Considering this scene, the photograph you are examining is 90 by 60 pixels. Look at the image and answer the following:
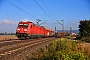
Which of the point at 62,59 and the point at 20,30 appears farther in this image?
the point at 20,30

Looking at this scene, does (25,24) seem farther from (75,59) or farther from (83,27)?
(75,59)

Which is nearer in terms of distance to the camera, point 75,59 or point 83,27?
point 75,59

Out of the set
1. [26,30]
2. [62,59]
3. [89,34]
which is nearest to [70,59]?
[62,59]

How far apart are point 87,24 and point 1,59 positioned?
38.2 meters

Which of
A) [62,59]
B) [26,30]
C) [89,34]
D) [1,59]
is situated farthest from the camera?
[89,34]

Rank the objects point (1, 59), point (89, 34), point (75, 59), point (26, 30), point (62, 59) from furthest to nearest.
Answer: point (89, 34) → point (26, 30) → point (1, 59) → point (75, 59) → point (62, 59)

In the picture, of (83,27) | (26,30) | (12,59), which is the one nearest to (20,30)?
(26,30)

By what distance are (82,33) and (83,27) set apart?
5.16 feet

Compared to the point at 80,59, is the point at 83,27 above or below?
above

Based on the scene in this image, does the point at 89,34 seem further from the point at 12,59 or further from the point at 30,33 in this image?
the point at 12,59

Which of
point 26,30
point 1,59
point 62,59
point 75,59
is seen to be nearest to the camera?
point 62,59

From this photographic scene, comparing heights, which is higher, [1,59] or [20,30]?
[20,30]

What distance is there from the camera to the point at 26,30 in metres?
37.6

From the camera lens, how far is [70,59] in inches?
317
